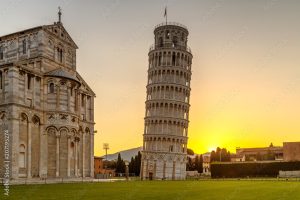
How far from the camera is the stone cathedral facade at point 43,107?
133ft

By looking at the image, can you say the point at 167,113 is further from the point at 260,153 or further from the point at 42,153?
the point at 260,153

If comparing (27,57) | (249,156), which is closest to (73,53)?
(27,57)

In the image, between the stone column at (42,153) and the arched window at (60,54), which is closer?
the stone column at (42,153)

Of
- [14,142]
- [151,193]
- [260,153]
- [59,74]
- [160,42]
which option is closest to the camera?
[151,193]

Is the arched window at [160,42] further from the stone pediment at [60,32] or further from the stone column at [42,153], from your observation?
the stone column at [42,153]

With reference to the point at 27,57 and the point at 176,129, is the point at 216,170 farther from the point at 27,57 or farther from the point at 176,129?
the point at 27,57

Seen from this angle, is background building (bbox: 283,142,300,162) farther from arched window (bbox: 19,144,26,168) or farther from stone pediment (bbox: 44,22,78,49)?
arched window (bbox: 19,144,26,168)

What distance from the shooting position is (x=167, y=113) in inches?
3140

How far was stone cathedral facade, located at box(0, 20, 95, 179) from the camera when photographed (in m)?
40.5

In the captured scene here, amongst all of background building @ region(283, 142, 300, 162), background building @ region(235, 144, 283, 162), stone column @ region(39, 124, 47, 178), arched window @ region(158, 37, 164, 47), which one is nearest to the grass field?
stone column @ region(39, 124, 47, 178)

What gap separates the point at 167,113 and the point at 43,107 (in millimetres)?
38408

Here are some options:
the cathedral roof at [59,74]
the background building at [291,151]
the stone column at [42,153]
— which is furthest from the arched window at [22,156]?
the background building at [291,151]

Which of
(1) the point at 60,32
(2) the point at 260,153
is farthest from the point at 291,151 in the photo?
(1) the point at 60,32

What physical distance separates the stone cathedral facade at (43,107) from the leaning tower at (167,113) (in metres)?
28.2
